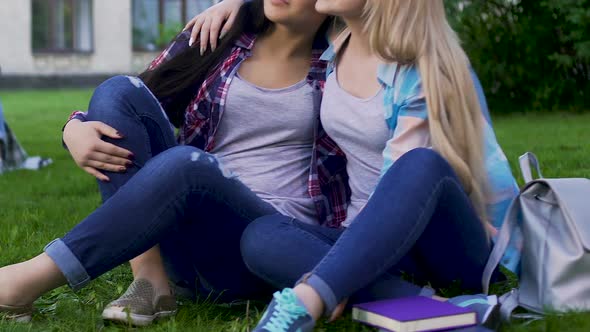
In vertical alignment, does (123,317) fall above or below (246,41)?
below

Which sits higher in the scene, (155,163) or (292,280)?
(155,163)

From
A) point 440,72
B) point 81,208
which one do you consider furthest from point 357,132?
point 81,208

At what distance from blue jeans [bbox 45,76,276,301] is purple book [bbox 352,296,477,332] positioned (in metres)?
0.46

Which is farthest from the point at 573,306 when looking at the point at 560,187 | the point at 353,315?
the point at 353,315

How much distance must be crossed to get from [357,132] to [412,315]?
642 millimetres

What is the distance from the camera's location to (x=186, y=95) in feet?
11.1

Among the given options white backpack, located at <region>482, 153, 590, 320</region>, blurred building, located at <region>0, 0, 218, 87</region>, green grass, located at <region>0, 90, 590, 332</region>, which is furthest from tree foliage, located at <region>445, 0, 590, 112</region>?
blurred building, located at <region>0, 0, 218, 87</region>

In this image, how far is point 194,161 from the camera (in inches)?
113

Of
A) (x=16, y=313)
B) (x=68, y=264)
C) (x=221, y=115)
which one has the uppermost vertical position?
(x=221, y=115)

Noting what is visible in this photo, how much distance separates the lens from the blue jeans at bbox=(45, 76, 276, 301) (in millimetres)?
2865

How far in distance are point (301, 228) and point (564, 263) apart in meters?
0.71

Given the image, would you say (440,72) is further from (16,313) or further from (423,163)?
(16,313)

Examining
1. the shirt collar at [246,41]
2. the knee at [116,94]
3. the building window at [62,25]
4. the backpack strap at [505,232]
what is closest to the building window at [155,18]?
the building window at [62,25]

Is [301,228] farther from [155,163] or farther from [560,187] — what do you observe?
[560,187]
